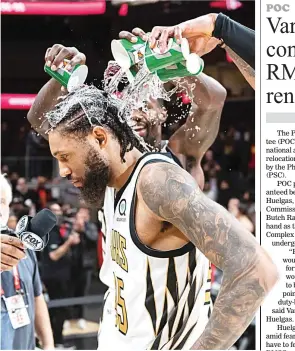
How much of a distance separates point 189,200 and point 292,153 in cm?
33

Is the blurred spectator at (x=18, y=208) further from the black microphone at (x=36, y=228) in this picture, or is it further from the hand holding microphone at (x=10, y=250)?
the black microphone at (x=36, y=228)

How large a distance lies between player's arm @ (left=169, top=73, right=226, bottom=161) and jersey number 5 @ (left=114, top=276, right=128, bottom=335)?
0.33 m

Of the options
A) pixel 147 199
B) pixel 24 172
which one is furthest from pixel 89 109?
pixel 24 172

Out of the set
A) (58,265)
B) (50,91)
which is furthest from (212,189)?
(50,91)

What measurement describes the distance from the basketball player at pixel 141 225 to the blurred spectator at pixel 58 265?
0.84 meters

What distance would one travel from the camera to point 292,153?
1338 mm

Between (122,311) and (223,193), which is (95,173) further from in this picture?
(223,193)

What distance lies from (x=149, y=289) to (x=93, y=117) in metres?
0.31

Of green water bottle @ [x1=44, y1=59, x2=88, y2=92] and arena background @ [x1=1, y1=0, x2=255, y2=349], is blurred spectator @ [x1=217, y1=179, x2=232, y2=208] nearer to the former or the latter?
arena background @ [x1=1, y1=0, x2=255, y2=349]

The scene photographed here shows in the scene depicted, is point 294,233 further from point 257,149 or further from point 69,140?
point 69,140

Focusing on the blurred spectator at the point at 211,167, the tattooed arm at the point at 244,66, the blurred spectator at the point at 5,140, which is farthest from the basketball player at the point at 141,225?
the blurred spectator at the point at 211,167

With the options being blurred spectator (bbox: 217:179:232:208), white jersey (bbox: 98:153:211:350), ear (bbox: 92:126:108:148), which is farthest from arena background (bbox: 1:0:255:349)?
white jersey (bbox: 98:153:211:350)

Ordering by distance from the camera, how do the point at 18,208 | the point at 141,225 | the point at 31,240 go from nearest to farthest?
the point at 141,225 < the point at 31,240 < the point at 18,208

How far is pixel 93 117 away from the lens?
1.26 m
